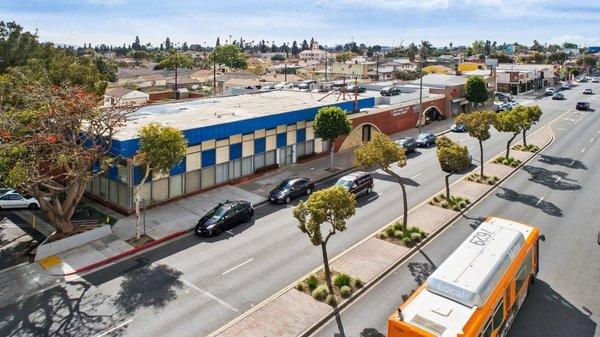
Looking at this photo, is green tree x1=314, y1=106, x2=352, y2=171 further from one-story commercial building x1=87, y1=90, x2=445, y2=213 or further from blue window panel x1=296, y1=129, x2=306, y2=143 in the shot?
blue window panel x1=296, y1=129, x2=306, y2=143

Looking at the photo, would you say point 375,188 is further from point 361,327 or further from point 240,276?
point 361,327

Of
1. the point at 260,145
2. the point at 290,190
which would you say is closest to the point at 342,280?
the point at 290,190

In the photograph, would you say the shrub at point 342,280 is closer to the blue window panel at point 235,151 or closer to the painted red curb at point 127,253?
the painted red curb at point 127,253

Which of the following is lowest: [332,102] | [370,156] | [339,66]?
[370,156]

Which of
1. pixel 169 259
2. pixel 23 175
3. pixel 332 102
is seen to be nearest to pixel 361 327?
pixel 169 259

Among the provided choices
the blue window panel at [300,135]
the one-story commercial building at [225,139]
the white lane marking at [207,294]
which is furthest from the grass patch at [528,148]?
the white lane marking at [207,294]
